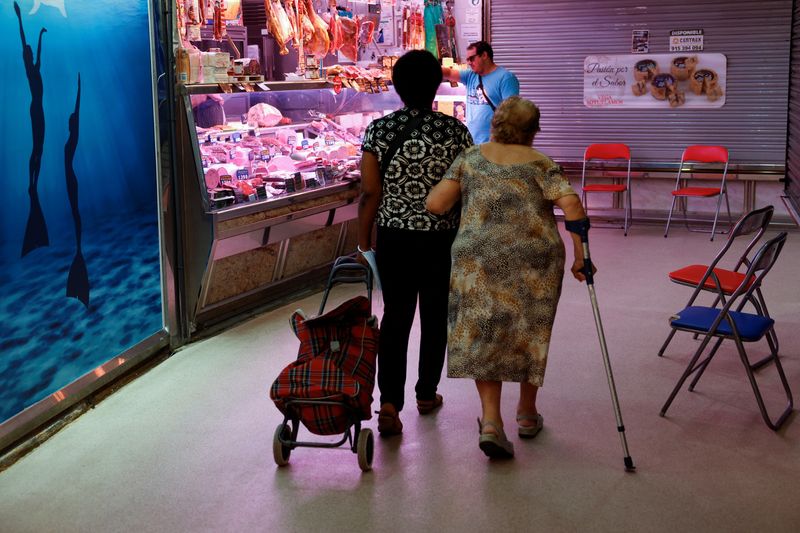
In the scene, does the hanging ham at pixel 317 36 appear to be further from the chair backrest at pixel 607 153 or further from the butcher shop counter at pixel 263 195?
the chair backrest at pixel 607 153

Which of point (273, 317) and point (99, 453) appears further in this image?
point (273, 317)

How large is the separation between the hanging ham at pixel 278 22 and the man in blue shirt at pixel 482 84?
4.80 feet

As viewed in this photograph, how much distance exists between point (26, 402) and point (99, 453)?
1.33 feet

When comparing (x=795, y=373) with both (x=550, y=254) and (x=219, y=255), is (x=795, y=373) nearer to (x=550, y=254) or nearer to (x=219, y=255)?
(x=550, y=254)

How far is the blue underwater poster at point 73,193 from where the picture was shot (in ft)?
12.9

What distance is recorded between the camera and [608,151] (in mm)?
9430

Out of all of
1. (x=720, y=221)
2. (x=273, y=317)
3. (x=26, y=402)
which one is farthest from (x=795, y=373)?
(x=720, y=221)

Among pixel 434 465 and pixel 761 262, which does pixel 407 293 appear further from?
pixel 761 262

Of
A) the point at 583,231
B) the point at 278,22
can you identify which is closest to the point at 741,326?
the point at 583,231

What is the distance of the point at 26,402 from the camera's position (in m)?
4.09

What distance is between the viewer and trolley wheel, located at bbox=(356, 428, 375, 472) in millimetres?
3691

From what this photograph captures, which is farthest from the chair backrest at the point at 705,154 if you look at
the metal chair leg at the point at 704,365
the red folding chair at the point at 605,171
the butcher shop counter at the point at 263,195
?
the metal chair leg at the point at 704,365

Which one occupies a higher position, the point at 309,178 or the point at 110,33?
the point at 110,33

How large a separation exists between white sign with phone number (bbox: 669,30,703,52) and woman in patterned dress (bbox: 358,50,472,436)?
5.93 meters
